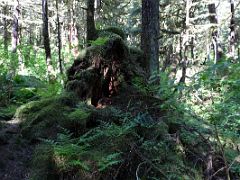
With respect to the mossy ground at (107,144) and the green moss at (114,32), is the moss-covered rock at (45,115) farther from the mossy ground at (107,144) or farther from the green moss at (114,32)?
the green moss at (114,32)

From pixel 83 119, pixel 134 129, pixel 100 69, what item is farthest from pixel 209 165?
pixel 100 69

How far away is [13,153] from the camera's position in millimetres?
5469

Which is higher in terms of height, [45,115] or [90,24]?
[90,24]

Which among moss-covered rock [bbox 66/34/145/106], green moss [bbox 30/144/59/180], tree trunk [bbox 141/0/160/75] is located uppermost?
tree trunk [bbox 141/0/160/75]

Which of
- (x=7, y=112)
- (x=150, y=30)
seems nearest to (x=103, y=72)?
(x=150, y=30)

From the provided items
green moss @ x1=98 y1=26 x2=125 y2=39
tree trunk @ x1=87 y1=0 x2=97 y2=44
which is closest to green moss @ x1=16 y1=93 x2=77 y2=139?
green moss @ x1=98 y1=26 x2=125 y2=39

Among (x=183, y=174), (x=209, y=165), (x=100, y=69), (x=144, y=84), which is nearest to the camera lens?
(x=209, y=165)

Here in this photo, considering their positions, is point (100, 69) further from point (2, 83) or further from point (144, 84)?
point (2, 83)

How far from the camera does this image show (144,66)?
26.7 feet

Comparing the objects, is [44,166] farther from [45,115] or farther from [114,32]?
[114,32]

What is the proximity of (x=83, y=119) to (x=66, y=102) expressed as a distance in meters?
0.94

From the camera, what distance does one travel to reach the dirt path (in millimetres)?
4910

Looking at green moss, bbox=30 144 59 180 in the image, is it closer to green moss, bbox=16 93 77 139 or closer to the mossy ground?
the mossy ground

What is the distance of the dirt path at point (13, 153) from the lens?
491 cm
